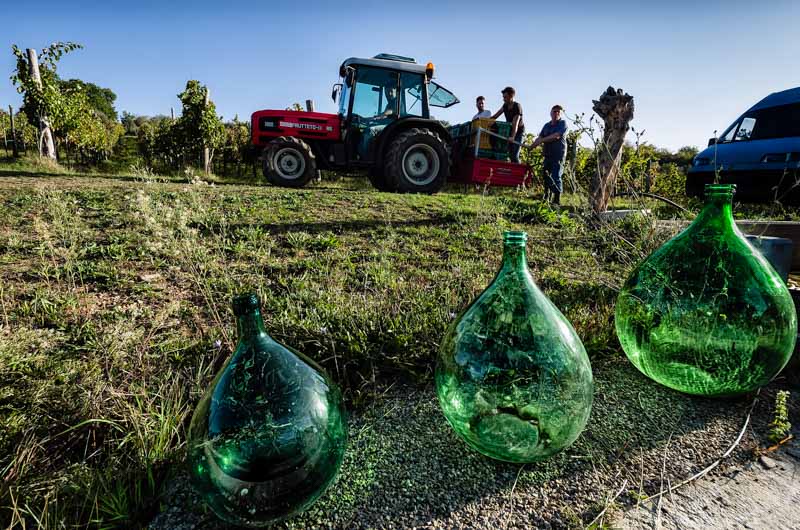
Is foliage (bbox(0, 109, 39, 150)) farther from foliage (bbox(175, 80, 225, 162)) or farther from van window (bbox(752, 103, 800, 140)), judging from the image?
van window (bbox(752, 103, 800, 140))

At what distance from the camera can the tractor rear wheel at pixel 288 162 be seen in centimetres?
783

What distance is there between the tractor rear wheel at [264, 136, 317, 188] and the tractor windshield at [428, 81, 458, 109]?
2.61m

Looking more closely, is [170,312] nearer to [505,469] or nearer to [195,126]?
[505,469]

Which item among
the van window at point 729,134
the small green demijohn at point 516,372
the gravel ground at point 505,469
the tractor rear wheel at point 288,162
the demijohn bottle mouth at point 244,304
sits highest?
the van window at point 729,134

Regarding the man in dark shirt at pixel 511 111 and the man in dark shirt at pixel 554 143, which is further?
the man in dark shirt at pixel 511 111

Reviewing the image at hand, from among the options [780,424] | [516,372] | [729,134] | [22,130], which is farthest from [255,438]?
[22,130]

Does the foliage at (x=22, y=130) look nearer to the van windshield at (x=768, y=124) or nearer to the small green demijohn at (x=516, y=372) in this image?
the small green demijohn at (x=516, y=372)

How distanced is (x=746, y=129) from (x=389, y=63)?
7843 millimetres

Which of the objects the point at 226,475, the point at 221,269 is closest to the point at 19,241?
the point at 221,269

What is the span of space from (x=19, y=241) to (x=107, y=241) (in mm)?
531

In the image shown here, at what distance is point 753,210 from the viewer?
23.6 feet

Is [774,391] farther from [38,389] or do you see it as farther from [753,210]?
[753,210]

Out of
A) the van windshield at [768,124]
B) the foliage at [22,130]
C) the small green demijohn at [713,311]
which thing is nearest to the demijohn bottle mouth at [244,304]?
the small green demijohn at [713,311]

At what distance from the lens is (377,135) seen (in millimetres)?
7867
